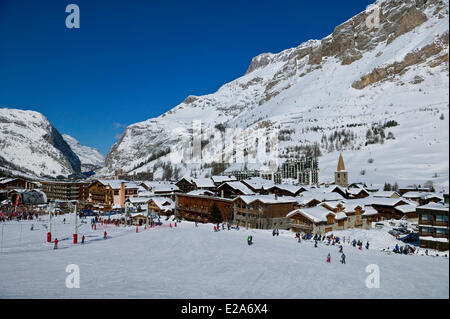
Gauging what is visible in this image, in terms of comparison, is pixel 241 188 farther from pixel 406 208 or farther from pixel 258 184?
pixel 406 208

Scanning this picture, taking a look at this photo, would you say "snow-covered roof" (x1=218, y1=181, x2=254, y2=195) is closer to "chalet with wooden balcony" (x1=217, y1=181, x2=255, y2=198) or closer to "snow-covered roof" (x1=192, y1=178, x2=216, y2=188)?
"chalet with wooden balcony" (x1=217, y1=181, x2=255, y2=198)

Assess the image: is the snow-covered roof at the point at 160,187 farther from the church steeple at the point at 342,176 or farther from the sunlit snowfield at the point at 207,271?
the sunlit snowfield at the point at 207,271

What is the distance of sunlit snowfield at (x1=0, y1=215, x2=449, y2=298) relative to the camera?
5907mm

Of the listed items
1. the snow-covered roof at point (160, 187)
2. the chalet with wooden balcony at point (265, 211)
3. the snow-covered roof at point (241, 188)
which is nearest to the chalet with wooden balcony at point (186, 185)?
the snow-covered roof at point (160, 187)

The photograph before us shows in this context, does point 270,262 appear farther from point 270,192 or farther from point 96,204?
point 96,204

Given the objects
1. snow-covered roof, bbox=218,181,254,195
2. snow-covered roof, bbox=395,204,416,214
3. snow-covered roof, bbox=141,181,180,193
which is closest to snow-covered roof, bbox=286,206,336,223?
snow-covered roof, bbox=218,181,254,195

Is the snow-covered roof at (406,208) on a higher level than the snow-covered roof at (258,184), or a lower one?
lower

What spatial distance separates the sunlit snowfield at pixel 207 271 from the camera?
5.91m

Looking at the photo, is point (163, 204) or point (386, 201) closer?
point (386, 201)

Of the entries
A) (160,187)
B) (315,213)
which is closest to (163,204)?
(160,187)

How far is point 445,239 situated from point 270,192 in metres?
54.7

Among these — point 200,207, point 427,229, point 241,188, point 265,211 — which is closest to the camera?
point 427,229

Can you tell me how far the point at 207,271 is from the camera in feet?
52.5
